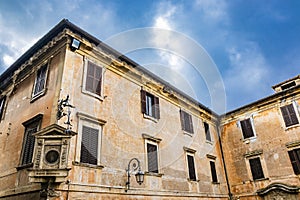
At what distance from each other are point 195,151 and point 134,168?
237 inches

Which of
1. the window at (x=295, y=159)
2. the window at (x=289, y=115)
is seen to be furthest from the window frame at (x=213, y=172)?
the window at (x=289, y=115)

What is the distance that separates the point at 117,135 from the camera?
982 cm

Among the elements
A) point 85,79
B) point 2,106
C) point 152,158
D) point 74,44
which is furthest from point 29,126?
point 152,158

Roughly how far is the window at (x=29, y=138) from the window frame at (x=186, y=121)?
893 cm

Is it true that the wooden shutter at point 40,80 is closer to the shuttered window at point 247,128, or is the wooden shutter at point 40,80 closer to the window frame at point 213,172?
the window frame at point 213,172

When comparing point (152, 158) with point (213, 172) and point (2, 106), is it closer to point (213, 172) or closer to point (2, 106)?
point (213, 172)

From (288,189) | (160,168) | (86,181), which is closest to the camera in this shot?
(86,181)

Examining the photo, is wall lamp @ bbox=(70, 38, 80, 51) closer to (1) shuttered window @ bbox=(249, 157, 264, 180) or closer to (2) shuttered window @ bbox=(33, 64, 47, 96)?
(2) shuttered window @ bbox=(33, 64, 47, 96)

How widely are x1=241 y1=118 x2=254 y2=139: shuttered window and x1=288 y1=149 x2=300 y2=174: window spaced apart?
113 inches

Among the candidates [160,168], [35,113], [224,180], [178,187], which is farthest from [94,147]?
[224,180]

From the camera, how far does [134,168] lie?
992cm

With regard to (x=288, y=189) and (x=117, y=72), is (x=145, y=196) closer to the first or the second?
(x=117, y=72)

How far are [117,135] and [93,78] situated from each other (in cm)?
277

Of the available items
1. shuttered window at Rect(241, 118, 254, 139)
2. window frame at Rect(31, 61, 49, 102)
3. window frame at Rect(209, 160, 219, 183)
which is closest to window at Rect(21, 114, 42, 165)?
window frame at Rect(31, 61, 49, 102)
